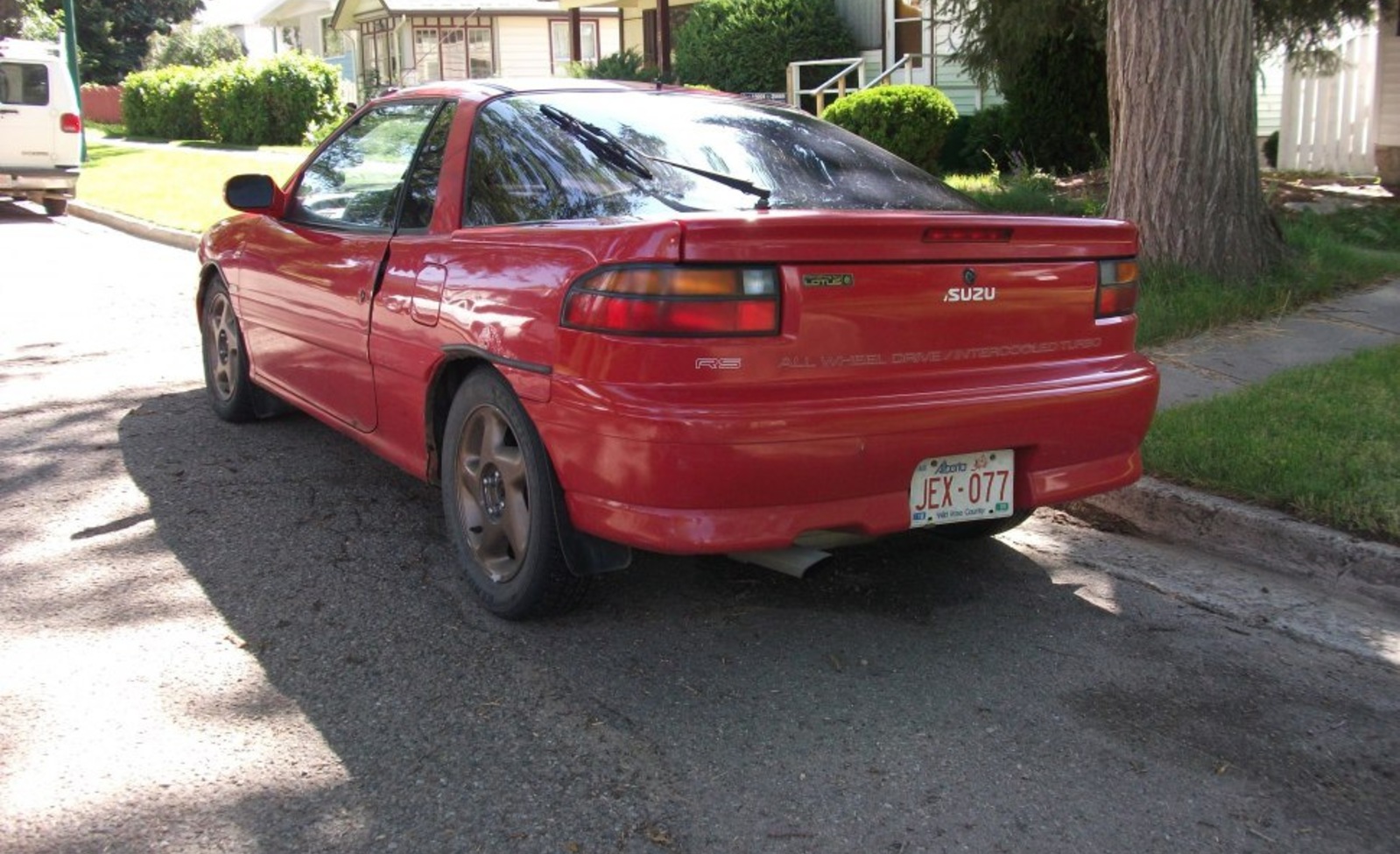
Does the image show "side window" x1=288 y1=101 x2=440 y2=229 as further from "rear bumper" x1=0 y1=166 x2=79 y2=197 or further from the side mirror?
"rear bumper" x1=0 y1=166 x2=79 y2=197

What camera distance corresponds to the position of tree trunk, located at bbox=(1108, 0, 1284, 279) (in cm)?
773

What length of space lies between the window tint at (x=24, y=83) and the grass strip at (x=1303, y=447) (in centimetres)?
1650

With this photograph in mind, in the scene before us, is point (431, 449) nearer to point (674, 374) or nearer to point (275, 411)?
point (674, 374)

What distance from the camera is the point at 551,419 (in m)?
3.65

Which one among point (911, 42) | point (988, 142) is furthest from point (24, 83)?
point (911, 42)

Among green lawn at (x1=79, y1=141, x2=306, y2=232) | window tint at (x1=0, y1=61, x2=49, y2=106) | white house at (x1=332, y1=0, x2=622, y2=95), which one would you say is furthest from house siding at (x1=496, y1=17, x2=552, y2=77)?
window tint at (x1=0, y1=61, x2=49, y2=106)

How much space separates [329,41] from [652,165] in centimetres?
4941

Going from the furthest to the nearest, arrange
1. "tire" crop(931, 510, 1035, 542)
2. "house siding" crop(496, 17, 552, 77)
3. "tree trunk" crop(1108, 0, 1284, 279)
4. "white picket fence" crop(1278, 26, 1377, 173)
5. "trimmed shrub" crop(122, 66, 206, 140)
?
"house siding" crop(496, 17, 552, 77)
"trimmed shrub" crop(122, 66, 206, 140)
"white picket fence" crop(1278, 26, 1377, 173)
"tree trunk" crop(1108, 0, 1284, 279)
"tire" crop(931, 510, 1035, 542)

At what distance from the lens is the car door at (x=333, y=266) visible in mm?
4793

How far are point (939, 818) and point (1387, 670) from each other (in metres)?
1.70

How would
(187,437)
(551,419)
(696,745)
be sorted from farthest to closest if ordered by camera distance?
(187,437) < (551,419) < (696,745)

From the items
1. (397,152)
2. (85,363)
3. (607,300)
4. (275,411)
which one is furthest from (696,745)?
(85,363)

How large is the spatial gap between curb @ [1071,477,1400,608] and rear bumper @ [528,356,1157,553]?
1.35 metres

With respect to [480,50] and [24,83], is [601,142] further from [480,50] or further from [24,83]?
[480,50]
